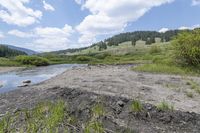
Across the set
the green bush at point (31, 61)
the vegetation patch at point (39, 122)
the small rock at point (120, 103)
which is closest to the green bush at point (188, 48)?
the small rock at point (120, 103)

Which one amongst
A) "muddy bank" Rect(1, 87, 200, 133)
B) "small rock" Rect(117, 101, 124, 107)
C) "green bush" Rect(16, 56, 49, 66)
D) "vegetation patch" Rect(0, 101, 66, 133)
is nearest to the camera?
"vegetation patch" Rect(0, 101, 66, 133)

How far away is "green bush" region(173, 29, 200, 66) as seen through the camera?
36844mm

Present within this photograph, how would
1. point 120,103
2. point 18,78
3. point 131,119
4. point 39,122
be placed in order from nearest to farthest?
point 39,122
point 131,119
point 120,103
point 18,78

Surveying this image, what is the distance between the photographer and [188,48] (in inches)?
1475

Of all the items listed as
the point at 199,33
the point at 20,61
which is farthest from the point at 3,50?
the point at 199,33

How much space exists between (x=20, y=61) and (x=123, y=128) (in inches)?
3970

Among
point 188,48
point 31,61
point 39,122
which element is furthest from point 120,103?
point 31,61

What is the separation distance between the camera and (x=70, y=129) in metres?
9.98

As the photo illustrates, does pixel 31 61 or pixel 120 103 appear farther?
pixel 31 61

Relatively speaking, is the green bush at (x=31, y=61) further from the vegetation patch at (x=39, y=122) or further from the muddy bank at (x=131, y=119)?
the vegetation patch at (x=39, y=122)

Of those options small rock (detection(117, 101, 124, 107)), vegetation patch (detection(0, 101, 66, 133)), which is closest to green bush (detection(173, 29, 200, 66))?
small rock (detection(117, 101, 124, 107))

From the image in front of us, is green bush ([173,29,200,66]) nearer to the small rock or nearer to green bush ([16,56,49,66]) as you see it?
the small rock

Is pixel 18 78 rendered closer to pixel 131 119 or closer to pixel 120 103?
pixel 120 103

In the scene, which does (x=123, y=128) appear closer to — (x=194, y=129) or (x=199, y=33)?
(x=194, y=129)
